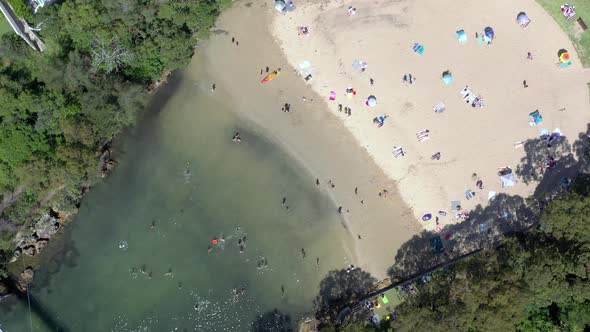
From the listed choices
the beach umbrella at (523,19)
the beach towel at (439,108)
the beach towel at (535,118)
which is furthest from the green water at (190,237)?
the beach umbrella at (523,19)

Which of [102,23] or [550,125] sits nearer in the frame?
[102,23]

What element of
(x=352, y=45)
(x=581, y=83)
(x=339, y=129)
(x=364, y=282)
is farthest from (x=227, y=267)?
(x=581, y=83)

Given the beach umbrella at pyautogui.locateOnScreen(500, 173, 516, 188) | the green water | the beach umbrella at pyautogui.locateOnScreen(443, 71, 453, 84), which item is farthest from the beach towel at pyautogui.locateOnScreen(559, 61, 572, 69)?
the green water

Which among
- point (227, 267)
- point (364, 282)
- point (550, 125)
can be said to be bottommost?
point (227, 267)

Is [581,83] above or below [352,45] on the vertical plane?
above

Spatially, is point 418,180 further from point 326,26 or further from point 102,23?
point 102,23

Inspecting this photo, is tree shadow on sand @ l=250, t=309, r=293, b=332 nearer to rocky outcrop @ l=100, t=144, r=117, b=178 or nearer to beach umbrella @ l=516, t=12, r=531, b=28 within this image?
rocky outcrop @ l=100, t=144, r=117, b=178

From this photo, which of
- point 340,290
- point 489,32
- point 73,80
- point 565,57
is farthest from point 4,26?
point 565,57
